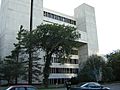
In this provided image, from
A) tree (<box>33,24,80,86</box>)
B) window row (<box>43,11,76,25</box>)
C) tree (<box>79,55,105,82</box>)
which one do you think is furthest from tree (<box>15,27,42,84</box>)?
window row (<box>43,11,76,25</box>)

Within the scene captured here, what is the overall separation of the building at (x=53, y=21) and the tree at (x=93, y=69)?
1174 centimetres

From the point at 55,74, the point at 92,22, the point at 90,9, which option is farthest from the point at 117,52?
the point at 55,74

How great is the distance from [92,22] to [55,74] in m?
26.2

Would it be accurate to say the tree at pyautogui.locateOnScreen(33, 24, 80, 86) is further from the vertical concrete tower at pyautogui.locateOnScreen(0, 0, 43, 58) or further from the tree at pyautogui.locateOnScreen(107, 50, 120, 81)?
the tree at pyautogui.locateOnScreen(107, 50, 120, 81)

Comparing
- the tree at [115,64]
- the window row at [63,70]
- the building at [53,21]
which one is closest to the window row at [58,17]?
the building at [53,21]

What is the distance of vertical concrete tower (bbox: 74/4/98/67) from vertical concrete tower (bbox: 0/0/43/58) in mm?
19046

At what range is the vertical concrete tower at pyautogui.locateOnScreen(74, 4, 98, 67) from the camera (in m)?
70.7

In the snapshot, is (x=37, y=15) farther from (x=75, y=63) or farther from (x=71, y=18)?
(x=75, y=63)

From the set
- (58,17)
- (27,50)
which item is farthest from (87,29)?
(27,50)

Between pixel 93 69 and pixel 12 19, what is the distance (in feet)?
86.8

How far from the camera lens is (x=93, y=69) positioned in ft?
174

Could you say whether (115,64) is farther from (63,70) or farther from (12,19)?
(12,19)

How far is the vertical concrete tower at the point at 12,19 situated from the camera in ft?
171

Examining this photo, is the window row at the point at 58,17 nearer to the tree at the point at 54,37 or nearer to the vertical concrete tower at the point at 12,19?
the vertical concrete tower at the point at 12,19
